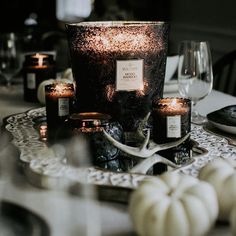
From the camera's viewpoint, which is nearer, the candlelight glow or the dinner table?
the dinner table

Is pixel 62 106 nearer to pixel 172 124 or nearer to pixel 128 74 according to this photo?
pixel 128 74

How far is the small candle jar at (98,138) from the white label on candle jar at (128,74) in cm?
16

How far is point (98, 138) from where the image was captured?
0.90 meters

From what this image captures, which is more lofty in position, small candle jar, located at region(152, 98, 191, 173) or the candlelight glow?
the candlelight glow

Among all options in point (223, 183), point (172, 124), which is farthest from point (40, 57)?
point (223, 183)

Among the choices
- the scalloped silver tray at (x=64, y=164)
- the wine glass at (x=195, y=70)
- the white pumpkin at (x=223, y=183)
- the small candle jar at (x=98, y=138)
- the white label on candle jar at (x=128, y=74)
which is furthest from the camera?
the wine glass at (x=195, y=70)

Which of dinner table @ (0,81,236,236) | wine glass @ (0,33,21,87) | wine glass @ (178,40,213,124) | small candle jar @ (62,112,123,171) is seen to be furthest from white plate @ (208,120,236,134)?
wine glass @ (0,33,21,87)

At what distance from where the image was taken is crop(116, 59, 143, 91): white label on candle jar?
1062 millimetres

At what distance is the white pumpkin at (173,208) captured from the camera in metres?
0.62

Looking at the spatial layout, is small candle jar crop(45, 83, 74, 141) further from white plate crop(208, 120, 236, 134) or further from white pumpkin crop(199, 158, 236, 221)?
white pumpkin crop(199, 158, 236, 221)

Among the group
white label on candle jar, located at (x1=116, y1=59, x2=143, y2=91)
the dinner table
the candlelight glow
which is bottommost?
the dinner table

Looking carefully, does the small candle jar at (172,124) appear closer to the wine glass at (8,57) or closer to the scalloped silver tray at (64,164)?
the scalloped silver tray at (64,164)

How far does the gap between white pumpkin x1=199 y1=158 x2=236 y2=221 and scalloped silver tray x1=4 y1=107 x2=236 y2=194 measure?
4.6 inches

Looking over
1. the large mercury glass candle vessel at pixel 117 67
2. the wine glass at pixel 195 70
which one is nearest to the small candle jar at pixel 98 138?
the large mercury glass candle vessel at pixel 117 67
